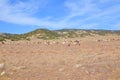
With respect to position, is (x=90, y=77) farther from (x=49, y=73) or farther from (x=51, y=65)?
(x=51, y=65)

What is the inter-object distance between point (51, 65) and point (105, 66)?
2658 mm

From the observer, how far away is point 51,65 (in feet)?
47.3

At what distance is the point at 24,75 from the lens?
12.8 meters

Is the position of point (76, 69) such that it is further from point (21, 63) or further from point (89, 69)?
Answer: point (21, 63)

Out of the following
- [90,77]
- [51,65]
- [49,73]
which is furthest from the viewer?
[51,65]

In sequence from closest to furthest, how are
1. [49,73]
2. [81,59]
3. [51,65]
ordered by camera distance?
[49,73], [51,65], [81,59]

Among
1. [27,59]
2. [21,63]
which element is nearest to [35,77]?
[21,63]

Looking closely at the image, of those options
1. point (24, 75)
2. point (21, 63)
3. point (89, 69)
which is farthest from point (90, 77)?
point (21, 63)

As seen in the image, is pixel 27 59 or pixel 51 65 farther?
pixel 27 59

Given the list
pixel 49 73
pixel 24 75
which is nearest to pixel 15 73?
pixel 24 75

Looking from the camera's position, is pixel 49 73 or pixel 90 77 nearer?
pixel 90 77

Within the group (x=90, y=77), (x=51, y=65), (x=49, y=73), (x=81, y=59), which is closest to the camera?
(x=90, y=77)

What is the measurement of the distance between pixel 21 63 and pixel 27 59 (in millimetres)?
1176

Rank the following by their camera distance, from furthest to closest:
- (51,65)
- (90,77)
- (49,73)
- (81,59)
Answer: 1. (81,59)
2. (51,65)
3. (49,73)
4. (90,77)
